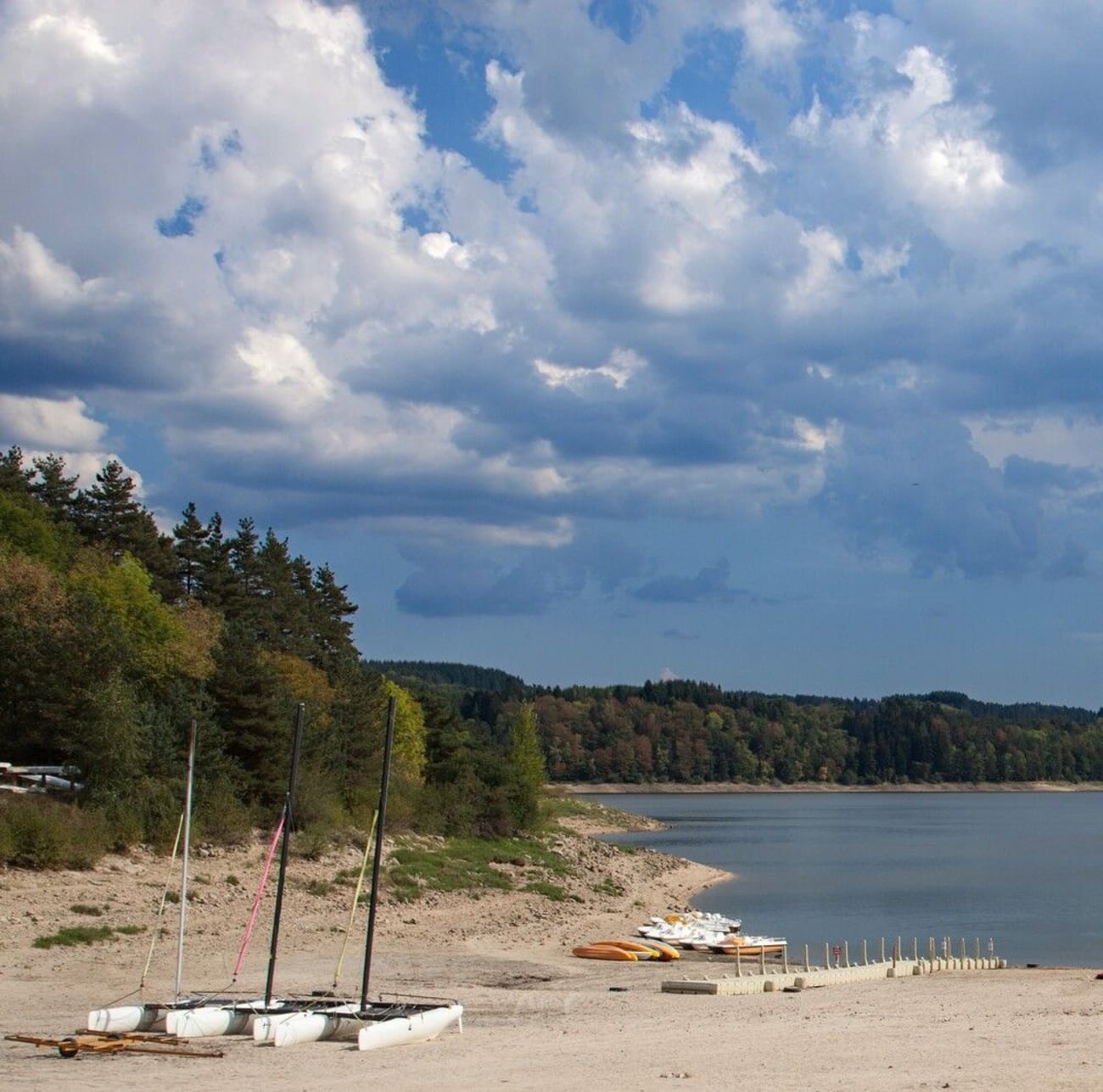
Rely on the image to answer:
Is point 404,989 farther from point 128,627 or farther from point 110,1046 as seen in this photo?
point 128,627

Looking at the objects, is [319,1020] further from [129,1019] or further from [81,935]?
[81,935]

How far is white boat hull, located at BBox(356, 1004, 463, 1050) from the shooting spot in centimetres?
2331

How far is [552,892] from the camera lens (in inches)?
2201

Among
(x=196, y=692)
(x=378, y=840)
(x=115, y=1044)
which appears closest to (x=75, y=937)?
(x=378, y=840)

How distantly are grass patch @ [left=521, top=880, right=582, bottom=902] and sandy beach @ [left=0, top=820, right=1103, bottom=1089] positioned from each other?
6.80ft

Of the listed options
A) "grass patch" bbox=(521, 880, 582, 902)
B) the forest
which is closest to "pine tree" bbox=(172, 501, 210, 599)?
the forest

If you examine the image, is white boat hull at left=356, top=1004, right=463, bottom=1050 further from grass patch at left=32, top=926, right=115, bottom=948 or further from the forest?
the forest

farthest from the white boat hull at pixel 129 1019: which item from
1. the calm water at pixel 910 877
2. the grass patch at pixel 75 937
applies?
the calm water at pixel 910 877

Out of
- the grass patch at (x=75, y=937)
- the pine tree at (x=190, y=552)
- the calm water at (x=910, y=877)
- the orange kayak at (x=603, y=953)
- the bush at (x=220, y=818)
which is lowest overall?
the orange kayak at (x=603, y=953)

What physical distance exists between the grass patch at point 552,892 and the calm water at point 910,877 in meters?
3.22

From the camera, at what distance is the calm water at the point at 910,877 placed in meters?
49.9

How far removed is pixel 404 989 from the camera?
31781 millimetres

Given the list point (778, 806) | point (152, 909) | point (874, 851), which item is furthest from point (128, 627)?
point (778, 806)

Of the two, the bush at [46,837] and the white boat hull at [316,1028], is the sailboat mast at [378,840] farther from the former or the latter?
the bush at [46,837]
